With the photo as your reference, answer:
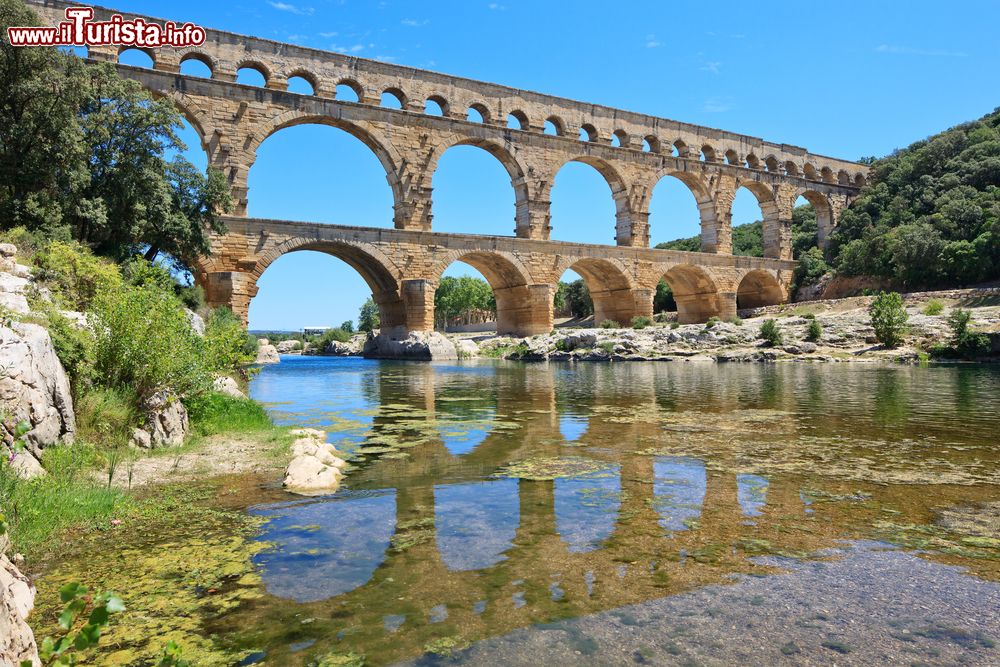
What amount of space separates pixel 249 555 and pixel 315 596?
69 cm

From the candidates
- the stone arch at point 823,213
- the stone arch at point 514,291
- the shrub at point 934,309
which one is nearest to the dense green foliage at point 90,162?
the stone arch at point 514,291

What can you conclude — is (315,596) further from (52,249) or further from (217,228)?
(217,228)

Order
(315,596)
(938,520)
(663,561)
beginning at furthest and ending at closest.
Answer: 1. (938,520)
2. (663,561)
3. (315,596)

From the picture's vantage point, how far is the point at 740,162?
A: 123ft

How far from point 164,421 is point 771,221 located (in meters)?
38.6

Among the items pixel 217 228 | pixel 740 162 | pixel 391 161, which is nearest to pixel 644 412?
pixel 217 228

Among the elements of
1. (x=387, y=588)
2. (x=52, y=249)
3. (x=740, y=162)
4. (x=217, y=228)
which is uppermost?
(x=740, y=162)

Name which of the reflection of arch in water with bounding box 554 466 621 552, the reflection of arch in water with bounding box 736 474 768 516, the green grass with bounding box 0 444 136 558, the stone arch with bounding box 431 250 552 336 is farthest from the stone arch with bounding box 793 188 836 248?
the green grass with bounding box 0 444 136 558

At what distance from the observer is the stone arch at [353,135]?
24094mm

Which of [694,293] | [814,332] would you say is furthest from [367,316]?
[814,332]

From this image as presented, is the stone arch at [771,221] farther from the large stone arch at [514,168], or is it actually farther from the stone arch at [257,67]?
the stone arch at [257,67]

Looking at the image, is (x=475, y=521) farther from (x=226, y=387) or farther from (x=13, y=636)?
(x=226, y=387)

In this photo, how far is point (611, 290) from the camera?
32.9 meters

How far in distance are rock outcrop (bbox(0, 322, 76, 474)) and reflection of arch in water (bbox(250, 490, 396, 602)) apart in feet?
4.91
